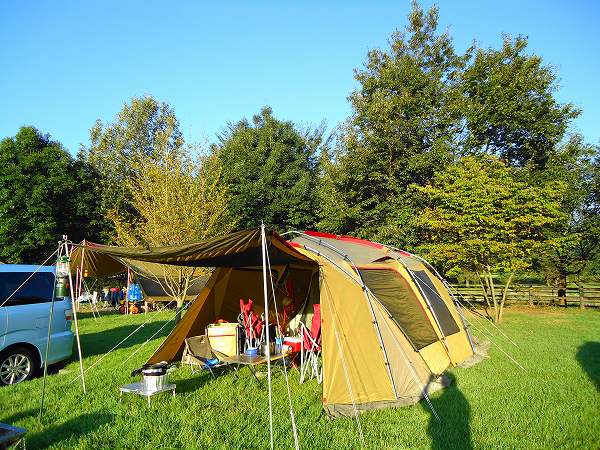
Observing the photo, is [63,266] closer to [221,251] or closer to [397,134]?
[221,251]

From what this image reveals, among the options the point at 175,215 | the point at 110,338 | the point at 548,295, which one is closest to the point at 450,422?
the point at 110,338

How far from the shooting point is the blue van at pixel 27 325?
21.6 feet

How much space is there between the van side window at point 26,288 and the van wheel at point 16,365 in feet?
2.39

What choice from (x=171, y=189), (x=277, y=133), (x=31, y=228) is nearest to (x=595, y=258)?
(x=277, y=133)

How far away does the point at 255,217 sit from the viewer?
76.8ft

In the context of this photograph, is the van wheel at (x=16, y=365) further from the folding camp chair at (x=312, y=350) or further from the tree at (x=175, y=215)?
the tree at (x=175, y=215)

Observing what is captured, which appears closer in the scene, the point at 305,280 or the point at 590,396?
the point at 590,396

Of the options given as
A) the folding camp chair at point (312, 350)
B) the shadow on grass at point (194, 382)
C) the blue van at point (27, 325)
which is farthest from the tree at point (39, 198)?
the folding camp chair at point (312, 350)

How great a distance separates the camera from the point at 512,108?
16.9m

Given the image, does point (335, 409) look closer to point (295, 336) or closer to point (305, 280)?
point (295, 336)

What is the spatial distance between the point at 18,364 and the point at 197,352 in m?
2.64

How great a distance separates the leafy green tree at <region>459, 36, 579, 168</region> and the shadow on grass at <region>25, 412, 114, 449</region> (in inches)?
661

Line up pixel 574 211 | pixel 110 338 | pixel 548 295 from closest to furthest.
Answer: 1. pixel 110 338
2. pixel 574 211
3. pixel 548 295

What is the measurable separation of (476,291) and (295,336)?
1704 centimetres
